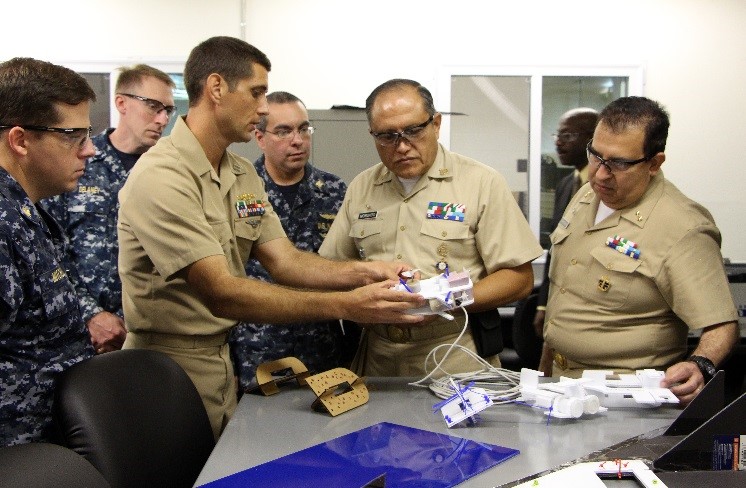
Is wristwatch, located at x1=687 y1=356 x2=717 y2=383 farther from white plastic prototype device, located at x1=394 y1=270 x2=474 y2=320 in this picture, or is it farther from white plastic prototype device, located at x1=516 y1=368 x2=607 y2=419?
white plastic prototype device, located at x1=394 y1=270 x2=474 y2=320

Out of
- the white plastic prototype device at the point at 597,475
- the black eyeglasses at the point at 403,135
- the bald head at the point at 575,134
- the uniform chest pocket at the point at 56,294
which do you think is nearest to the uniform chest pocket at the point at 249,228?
the black eyeglasses at the point at 403,135

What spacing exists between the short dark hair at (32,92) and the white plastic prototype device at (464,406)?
112cm

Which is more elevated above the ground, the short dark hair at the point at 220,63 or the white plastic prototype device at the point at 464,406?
the short dark hair at the point at 220,63

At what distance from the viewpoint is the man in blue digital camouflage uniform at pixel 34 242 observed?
1469 mm

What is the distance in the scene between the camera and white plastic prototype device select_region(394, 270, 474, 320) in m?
1.76

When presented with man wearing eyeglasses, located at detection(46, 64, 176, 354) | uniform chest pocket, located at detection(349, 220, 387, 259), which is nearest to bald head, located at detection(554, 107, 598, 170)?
uniform chest pocket, located at detection(349, 220, 387, 259)

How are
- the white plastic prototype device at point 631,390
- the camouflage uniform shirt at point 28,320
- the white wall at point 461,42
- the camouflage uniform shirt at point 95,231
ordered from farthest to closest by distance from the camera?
1. the white wall at point 461,42
2. the camouflage uniform shirt at point 95,231
3. the white plastic prototype device at point 631,390
4. the camouflage uniform shirt at point 28,320

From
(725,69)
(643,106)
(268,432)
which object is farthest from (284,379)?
(725,69)

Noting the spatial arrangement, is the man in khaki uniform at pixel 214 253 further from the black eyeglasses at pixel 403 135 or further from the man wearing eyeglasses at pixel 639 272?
the man wearing eyeglasses at pixel 639 272

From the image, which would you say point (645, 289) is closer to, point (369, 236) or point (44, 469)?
point (369, 236)

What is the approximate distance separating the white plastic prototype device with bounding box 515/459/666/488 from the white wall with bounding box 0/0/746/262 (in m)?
3.84

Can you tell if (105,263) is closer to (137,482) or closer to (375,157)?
(137,482)

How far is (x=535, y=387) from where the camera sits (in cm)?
176

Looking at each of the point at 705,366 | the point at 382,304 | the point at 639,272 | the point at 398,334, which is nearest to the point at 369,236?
the point at 398,334
